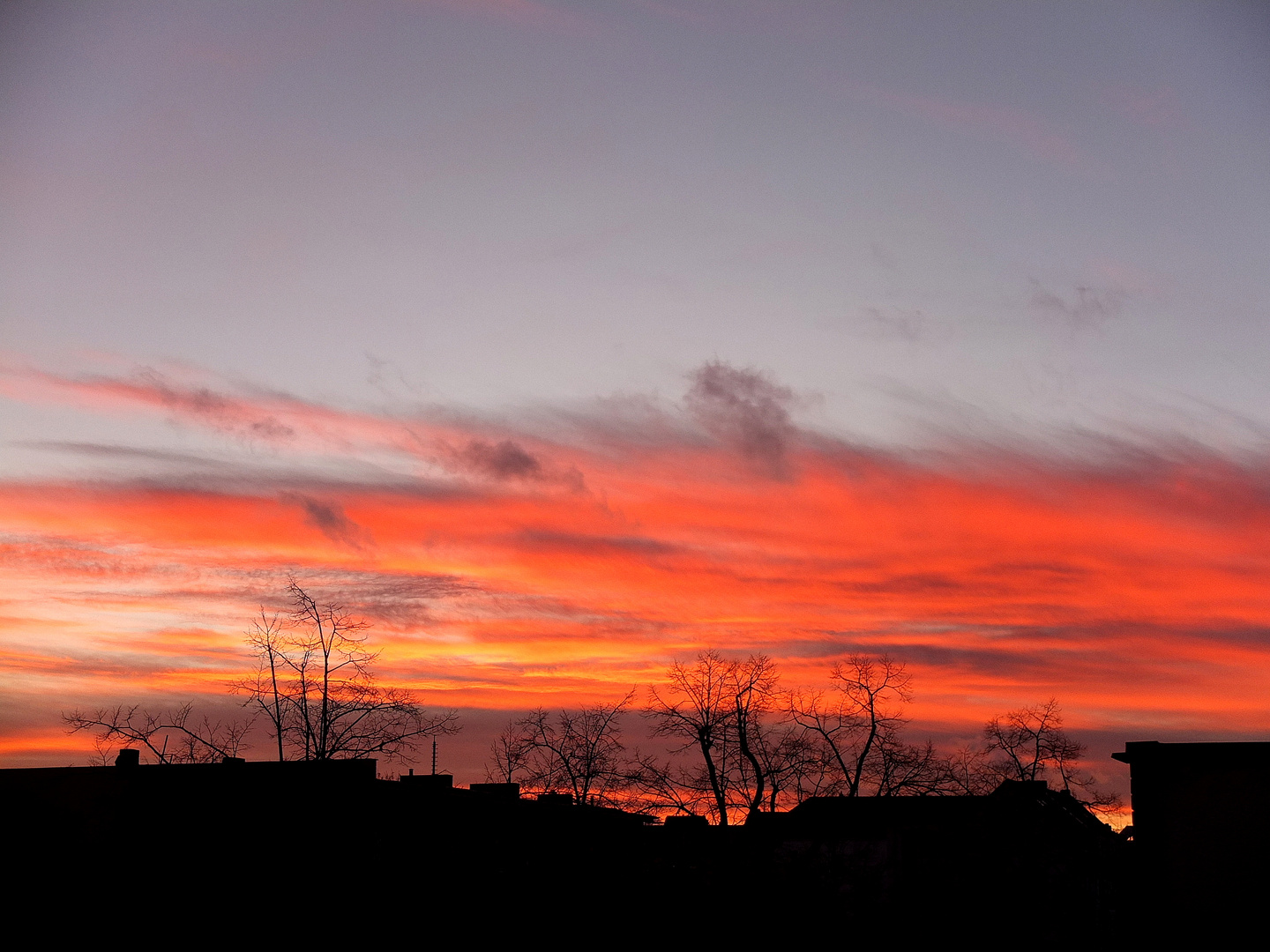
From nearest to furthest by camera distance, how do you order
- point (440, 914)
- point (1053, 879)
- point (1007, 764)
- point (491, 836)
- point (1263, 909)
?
point (1263, 909), point (440, 914), point (491, 836), point (1053, 879), point (1007, 764)

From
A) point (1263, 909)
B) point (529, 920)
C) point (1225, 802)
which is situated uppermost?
point (1225, 802)

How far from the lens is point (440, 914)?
34750 mm

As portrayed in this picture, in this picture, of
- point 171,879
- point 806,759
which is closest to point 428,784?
point 171,879

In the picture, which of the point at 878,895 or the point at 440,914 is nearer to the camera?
the point at 440,914

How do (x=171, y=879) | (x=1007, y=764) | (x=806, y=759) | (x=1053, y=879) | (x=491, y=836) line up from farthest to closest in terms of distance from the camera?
(x=1007, y=764) < (x=806, y=759) < (x=1053, y=879) < (x=491, y=836) < (x=171, y=879)

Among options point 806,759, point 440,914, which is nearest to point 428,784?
point 440,914

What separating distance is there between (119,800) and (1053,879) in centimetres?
3188

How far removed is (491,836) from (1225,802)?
2207 cm

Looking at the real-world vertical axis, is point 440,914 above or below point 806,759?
below

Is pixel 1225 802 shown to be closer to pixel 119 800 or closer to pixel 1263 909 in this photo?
pixel 1263 909

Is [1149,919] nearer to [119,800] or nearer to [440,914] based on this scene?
[440,914]

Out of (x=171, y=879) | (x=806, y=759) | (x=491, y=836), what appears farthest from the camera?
(x=806, y=759)

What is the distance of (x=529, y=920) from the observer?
127ft

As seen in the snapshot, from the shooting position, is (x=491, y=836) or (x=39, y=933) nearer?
(x=39, y=933)
